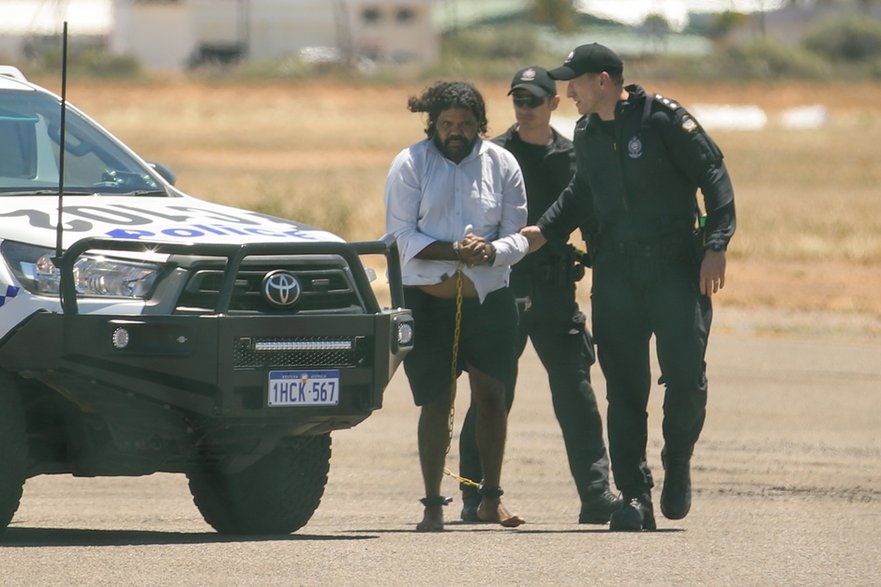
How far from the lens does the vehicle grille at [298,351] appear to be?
7598mm

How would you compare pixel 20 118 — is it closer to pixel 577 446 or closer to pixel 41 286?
pixel 41 286

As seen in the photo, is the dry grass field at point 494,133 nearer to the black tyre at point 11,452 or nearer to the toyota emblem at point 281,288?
the toyota emblem at point 281,288

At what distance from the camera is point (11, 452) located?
24.7ft

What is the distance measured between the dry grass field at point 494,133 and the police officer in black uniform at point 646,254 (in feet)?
36.6

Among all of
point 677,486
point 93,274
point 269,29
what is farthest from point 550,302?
point 269,29

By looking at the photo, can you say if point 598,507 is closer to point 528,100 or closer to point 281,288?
point 528,100

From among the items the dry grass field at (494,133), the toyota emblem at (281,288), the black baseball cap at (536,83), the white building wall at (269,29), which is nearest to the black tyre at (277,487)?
the toyota emblem at (281,288)

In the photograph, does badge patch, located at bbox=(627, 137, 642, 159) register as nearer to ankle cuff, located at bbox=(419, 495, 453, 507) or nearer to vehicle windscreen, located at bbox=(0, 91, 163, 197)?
ankle cuff, located at bbox=(419, 495, 453, 507)

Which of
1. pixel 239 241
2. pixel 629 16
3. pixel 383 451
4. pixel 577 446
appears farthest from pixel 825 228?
pixel 629 16

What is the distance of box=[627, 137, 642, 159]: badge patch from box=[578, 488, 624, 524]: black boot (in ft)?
5.45

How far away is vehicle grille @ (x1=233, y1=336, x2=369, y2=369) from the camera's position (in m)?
7.60

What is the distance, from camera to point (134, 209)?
8.27m

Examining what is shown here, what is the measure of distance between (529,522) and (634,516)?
74cm

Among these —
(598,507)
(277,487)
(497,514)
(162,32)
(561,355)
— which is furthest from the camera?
(162,32)
